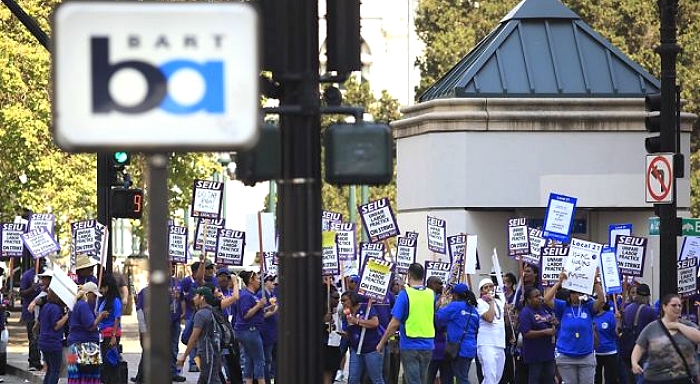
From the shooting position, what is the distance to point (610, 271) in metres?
22.7

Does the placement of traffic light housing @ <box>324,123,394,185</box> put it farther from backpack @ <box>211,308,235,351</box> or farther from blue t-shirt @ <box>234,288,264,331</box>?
blue t-shirt @ <box>234,288,264,331</box>

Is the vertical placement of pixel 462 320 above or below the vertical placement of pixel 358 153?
below

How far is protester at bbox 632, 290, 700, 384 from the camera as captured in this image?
15.5 m

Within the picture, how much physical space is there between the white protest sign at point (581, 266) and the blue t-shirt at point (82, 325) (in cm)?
550

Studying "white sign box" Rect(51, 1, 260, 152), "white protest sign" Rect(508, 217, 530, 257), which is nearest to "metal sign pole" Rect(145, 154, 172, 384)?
"white sign box" Rect(51, 1, 260, 152)

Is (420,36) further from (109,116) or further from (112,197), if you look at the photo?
(109,116)

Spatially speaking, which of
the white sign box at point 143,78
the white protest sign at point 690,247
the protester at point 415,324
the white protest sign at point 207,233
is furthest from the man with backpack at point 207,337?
the white sign box at point 143,78

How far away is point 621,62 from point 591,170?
6.89ft

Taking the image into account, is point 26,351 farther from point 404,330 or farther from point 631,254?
point 404,330

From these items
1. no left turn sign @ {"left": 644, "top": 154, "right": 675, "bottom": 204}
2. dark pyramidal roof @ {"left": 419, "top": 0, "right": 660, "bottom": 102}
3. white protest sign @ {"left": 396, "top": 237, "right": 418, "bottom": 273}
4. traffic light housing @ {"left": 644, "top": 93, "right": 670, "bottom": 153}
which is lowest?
white protest sign @ {"left": 396, "top": 237, "right": 418, "bottom": 273}

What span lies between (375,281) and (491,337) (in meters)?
1.58

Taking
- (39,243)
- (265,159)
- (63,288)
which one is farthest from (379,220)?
(265,159)

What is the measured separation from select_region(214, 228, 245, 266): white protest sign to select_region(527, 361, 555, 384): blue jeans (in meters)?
6.57

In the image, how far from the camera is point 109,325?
2097 cm
